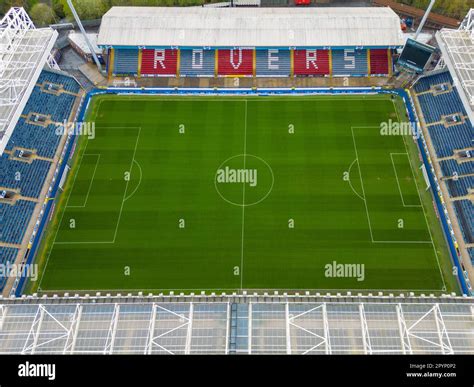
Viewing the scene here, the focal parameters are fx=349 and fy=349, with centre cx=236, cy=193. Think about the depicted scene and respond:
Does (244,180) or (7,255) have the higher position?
(244,180)

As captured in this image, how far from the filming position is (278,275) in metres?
37.6

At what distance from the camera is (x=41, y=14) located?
195ft

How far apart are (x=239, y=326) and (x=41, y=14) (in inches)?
2441

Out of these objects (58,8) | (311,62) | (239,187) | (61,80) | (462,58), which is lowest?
(239,187)

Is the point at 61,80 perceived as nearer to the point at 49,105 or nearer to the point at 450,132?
the point at 49,105

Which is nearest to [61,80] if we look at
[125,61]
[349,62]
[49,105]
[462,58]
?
[49,105]

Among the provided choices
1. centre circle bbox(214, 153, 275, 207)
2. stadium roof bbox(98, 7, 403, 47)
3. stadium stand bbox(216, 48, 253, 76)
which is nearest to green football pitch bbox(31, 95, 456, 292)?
centre circle bbox(214, 153, 275, 207)

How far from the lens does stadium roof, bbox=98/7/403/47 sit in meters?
53.0

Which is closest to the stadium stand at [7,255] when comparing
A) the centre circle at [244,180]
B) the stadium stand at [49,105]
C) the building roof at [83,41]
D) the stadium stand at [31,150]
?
the stadium stand at [31,150]

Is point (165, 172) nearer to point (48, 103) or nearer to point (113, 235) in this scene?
point (113, 235)

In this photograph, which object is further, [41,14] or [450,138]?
[41,14]

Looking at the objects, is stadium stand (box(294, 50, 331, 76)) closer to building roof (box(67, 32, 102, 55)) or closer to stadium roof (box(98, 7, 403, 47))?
stadium roof (box(98, 7, 403, 47))

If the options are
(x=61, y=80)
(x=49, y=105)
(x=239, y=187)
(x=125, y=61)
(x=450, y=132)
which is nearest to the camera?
(x=239, y=187)

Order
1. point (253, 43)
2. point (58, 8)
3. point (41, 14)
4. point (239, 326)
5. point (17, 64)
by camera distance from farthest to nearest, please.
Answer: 1. point (58, 8)
2. point (41, 14)
3. point (253, 43)
4. point (17, 64)
5. point (239, 326)
